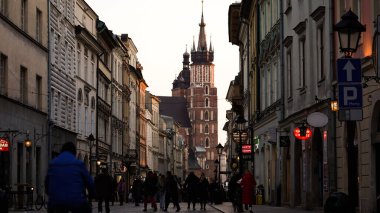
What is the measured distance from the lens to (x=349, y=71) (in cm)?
1645

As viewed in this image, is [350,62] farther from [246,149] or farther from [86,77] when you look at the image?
[86,77]

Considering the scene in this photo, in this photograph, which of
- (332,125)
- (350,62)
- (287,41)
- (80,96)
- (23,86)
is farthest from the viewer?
(80,96)

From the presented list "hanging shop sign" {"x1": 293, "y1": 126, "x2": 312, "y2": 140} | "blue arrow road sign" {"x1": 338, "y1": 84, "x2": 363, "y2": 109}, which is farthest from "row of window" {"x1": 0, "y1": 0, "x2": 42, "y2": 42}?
"blue arrow road sign" {"x1": 338, "y1": 84, "x2": 363, "y2": 109}

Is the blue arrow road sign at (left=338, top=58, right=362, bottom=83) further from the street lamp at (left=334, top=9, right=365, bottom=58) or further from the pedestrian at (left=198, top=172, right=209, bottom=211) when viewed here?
the pedestrian at (left=198, top=172, right=209, bottom=211)

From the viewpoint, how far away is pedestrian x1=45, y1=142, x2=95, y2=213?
12008 mm

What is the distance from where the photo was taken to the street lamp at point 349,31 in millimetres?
15766

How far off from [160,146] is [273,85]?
98405mm

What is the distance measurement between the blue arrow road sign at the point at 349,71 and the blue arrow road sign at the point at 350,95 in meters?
0.13

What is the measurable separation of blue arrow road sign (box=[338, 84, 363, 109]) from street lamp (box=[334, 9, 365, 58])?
697 mm

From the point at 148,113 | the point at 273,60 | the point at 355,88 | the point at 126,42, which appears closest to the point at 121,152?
the point at 126,42

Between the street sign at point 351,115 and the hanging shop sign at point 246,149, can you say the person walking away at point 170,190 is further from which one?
the street sign at point 351,115

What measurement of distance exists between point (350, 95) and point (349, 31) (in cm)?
125

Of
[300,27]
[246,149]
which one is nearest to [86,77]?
[246,149]

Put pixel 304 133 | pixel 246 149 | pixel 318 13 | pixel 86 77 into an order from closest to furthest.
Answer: pixel 318 13, pixel 304 133, pixel 246 149, pixel 86 77
